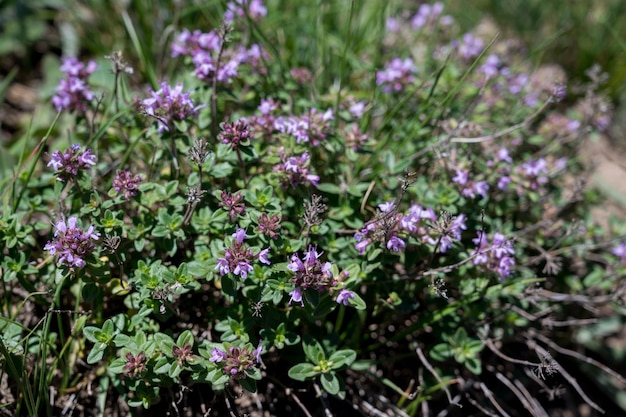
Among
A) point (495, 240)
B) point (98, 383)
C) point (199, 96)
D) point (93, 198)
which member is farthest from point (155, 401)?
point (495, 240)

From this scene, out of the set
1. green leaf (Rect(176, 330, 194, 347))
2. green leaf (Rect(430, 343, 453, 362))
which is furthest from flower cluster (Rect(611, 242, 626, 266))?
green leaf (Rect(176, 330, 194, 347))

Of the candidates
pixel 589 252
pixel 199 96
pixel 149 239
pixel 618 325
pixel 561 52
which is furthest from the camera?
pixel 561 52

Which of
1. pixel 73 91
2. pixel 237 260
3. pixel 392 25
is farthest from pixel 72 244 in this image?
pixel 392 25

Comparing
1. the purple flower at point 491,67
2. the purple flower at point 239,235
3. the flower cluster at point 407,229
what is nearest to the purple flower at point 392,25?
the purple flower at point 491,67

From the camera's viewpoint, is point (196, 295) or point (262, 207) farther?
point (196, 295)

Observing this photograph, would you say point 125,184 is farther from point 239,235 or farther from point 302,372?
point 302,372

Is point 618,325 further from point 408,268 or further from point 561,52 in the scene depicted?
point 561,52

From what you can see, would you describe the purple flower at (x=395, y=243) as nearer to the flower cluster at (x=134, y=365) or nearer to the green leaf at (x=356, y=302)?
the green leaf at (x=356, y=302)
